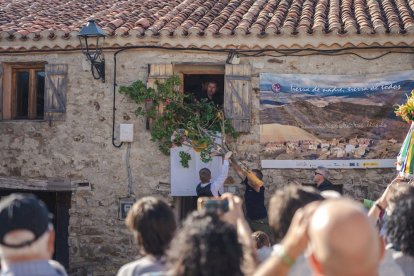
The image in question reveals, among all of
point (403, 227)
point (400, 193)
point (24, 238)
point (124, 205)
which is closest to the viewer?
point (24, 238)

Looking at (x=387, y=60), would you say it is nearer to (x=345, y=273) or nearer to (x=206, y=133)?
(x=206, y=133)

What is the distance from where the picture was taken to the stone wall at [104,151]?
996cm

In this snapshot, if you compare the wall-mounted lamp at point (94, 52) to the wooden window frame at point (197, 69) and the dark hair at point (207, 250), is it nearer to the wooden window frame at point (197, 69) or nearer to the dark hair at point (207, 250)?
the wooden window frame at point (197, 69)

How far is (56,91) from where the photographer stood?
1057cm

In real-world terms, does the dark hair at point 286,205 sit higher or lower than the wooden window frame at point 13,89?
lower

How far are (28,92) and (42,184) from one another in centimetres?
152

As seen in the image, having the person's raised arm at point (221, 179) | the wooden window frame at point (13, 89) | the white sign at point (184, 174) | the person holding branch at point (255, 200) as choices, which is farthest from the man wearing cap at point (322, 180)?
the wooden window frame at point (13, 89)

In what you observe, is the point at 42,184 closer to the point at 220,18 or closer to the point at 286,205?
the point at 220,18

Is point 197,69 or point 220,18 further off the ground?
point 220,18

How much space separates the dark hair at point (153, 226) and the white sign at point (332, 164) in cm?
623

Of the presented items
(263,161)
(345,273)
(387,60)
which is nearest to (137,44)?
(263,161)

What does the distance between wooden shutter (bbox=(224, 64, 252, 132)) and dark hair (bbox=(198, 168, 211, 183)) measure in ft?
2.69

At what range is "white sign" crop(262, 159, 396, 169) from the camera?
384 inches

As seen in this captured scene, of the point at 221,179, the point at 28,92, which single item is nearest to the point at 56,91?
the point at 28,92
